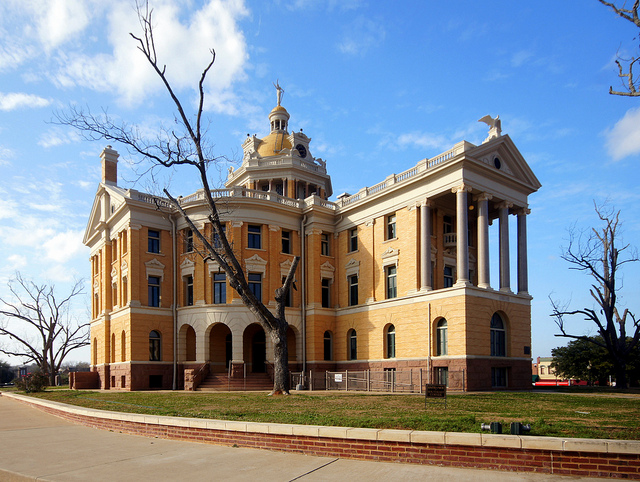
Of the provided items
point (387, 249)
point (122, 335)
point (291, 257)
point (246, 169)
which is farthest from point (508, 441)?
point (246, 169)

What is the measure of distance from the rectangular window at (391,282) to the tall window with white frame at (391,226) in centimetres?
231

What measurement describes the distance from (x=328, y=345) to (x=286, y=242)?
28.9ft

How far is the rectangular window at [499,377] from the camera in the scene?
110 ft

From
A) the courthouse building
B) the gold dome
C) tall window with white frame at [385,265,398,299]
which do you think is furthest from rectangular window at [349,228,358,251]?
the gold dome

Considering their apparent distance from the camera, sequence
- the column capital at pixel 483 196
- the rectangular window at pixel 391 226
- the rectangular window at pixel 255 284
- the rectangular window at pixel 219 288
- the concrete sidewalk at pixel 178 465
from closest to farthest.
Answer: the concrete sidewalk at pixel 178 465 → the column capital at pixel 483 196 → the rectangular window at pixel 391 226 → the rectangular window at pixel 219 288 → the rectangular window at pixel 255 284

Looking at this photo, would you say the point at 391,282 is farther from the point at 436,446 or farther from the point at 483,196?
the point at 436,446

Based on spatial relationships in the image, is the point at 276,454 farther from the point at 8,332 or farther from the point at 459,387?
the point at 8,332

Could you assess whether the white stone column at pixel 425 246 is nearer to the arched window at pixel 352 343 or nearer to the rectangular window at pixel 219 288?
the arched window at pixel 352 343

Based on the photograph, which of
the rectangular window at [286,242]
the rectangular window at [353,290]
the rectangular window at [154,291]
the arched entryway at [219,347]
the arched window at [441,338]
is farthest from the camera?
the rectangular window at [286,242]

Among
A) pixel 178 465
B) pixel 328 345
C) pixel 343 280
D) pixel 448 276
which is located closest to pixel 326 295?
pixel 343 280

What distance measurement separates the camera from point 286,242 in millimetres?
42906

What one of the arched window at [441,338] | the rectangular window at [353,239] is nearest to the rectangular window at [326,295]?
the rectangular window at [353,239]

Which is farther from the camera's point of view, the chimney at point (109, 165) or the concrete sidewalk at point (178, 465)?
the chimney at point (109, 165)

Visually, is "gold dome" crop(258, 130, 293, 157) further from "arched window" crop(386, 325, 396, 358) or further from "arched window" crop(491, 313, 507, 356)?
"arched window" crop(491, 313, 507, 356)
